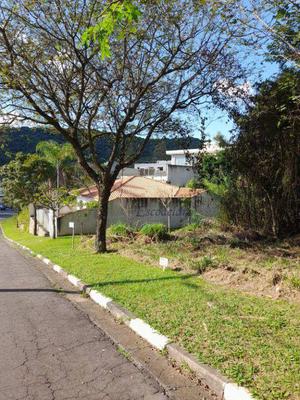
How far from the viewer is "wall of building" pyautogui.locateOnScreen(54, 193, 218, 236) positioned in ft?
83.1

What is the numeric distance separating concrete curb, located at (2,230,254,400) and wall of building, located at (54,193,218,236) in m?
16.9

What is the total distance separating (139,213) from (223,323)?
2078 centimetres

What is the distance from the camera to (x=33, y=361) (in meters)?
5.10

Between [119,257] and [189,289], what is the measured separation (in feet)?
16.8

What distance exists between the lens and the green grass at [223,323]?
4.33 m

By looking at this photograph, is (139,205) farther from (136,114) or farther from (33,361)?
(33,361)

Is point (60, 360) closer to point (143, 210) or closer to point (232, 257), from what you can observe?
point (232, 257)

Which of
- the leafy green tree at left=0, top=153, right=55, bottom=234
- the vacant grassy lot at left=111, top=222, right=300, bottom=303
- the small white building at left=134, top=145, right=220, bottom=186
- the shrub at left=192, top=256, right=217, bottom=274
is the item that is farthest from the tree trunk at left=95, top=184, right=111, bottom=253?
the leafy green tree at left=0, top=153, right=55, bottom=234

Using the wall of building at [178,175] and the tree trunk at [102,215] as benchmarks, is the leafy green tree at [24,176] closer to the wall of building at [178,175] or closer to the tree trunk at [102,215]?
the wall of building at [178,175]

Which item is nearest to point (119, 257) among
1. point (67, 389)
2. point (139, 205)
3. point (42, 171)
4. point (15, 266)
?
point (15, 266)

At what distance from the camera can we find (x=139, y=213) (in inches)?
1049

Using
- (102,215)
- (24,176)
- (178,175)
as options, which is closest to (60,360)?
(102,215)

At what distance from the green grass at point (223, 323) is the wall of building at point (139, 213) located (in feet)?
50.4

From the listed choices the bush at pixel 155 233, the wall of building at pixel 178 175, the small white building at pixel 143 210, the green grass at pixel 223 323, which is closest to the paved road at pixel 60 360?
the green grass at pixel 223 323
